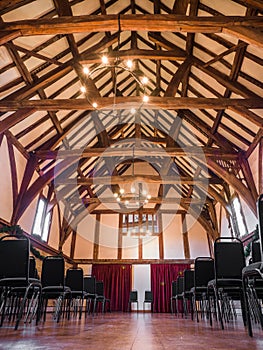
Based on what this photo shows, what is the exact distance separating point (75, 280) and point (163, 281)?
29.5 ft

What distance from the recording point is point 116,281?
14.0 metres

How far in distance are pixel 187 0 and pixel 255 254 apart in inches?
189

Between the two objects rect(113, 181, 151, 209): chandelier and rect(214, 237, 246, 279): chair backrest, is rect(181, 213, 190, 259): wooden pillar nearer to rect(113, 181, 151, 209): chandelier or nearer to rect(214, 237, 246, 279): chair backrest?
rect(113, 181, 151, 209): chandelier

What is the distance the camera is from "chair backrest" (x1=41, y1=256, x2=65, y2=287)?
4.42 metres

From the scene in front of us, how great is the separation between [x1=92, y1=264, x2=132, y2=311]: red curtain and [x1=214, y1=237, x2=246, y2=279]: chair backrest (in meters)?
11.2

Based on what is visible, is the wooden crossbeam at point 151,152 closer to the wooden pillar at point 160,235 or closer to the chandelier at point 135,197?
the chandelier at point 135,197

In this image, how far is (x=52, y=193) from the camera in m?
11.3

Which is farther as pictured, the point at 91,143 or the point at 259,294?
the point at 91,143

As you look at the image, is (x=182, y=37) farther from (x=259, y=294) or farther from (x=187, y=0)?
(x=259, y=294)

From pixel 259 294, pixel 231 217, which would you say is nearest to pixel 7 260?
pixel 259 294

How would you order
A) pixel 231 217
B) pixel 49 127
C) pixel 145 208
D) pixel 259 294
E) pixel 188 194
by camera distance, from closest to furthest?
pixel 259 294
pixel 49 127
pixel 231 217
pixel 188 194
pixel 145 208

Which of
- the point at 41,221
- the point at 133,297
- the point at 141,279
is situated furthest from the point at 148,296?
the point at 41,221

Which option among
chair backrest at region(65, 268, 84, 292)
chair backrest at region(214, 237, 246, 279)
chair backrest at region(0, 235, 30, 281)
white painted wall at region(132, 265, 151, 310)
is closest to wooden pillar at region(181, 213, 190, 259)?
white painted wall at region(132, 265, 151, 310)

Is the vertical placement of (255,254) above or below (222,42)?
below
